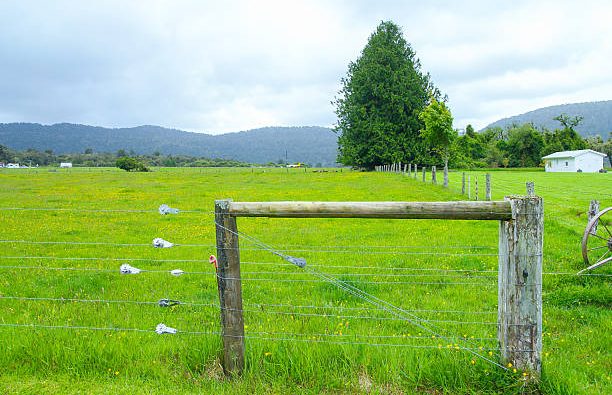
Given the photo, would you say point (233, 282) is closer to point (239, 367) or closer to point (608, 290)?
point (239, 367)

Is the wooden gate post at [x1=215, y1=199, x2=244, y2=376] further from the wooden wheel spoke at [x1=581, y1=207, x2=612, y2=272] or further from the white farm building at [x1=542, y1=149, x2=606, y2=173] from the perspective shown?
the white farm building at [x1=542, y1=149, x2=606, y2=173]

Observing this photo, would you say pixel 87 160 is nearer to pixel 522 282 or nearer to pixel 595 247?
pixel 595 247

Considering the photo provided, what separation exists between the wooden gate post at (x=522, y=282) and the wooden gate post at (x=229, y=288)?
7.96 ft

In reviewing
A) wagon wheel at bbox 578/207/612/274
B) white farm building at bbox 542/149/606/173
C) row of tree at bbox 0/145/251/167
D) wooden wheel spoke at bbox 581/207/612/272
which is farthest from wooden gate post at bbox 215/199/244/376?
row of tree at bbox 0/145/251/167

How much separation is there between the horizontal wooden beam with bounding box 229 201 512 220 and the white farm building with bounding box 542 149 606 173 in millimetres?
82444

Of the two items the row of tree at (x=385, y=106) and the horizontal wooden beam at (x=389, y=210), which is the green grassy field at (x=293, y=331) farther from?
the row of tree at (x=385, y=106)

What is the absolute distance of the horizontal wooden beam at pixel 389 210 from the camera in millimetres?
3967

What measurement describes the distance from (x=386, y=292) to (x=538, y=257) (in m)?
3.50

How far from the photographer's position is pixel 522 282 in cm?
400

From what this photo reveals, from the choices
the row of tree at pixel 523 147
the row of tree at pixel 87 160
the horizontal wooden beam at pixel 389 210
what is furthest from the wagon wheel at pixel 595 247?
the row of tree at pixel 87 160

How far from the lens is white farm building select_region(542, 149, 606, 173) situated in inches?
3009

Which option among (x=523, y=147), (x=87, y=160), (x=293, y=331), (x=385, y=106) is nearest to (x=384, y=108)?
(x=385, y=106)

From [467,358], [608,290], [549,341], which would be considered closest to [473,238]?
[608,290]

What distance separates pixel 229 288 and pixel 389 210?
5.52 ft
